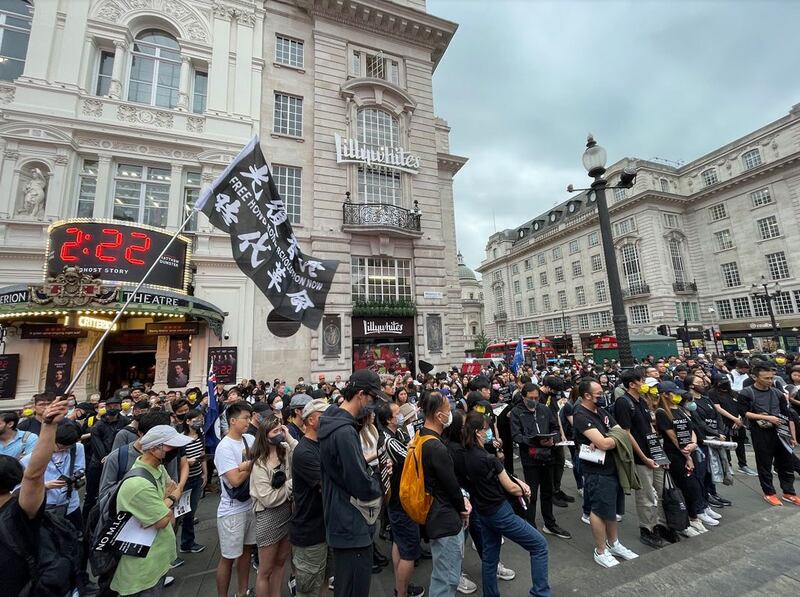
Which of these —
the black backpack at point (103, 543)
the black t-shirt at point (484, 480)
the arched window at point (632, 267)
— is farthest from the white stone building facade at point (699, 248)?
the black backpack at point (103, 543)

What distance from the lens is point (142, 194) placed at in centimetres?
1399

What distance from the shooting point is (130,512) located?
2.75 meters

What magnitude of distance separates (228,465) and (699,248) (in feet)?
168

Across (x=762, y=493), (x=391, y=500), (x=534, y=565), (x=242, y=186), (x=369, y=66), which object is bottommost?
(x=762, y=493)

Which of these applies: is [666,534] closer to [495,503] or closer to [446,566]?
[495,503]

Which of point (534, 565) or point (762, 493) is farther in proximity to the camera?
point (762, 493)

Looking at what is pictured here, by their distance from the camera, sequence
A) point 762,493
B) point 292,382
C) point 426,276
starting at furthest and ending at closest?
point 426,276 → point 292,382 → point 762,493

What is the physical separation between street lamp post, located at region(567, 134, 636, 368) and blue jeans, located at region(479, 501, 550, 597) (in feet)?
14.5

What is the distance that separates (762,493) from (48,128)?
22.8 metres

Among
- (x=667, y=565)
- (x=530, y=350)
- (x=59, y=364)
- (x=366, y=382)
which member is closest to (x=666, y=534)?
(x=667, y=565)

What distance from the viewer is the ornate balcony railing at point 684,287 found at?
121 ft

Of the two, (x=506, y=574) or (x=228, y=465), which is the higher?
(x=228, y=465)

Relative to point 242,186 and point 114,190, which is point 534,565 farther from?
point 114,190

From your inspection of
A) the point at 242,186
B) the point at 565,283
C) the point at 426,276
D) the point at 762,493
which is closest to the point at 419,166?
the point at 426,276
